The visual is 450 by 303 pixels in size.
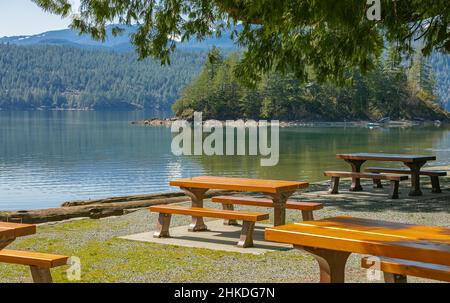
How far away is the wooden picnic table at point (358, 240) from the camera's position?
497cm

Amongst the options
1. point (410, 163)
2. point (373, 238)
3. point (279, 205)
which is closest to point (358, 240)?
point (373, 238)

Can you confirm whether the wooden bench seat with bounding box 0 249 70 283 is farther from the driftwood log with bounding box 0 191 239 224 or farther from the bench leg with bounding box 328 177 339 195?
the bench leg with bounding box 328 177 339 195

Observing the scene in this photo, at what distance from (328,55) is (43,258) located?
424 inches

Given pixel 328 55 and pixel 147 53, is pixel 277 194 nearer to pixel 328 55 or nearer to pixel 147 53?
pixel 147 53

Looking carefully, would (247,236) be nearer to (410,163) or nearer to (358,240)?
(358,240)

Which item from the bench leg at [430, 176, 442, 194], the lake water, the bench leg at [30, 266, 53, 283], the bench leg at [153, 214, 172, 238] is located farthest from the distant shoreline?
the bench leg at [30, 266, 53, 283]

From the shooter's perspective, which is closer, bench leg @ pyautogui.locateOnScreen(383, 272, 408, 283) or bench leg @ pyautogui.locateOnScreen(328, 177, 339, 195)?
bench leg @ pyautogui.locateOnScreen(383, 272, 408, 283)

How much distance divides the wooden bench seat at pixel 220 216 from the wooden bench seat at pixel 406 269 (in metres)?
3.83

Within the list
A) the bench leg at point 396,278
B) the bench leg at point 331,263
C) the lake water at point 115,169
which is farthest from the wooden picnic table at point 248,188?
the lake water at point 115,169

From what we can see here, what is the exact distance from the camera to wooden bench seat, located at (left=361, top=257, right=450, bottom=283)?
526 cm

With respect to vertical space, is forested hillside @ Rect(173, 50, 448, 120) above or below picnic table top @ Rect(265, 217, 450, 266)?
above

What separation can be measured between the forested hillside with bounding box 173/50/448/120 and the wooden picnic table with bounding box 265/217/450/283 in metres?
116

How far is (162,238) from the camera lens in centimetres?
1019

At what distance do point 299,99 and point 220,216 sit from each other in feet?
382
